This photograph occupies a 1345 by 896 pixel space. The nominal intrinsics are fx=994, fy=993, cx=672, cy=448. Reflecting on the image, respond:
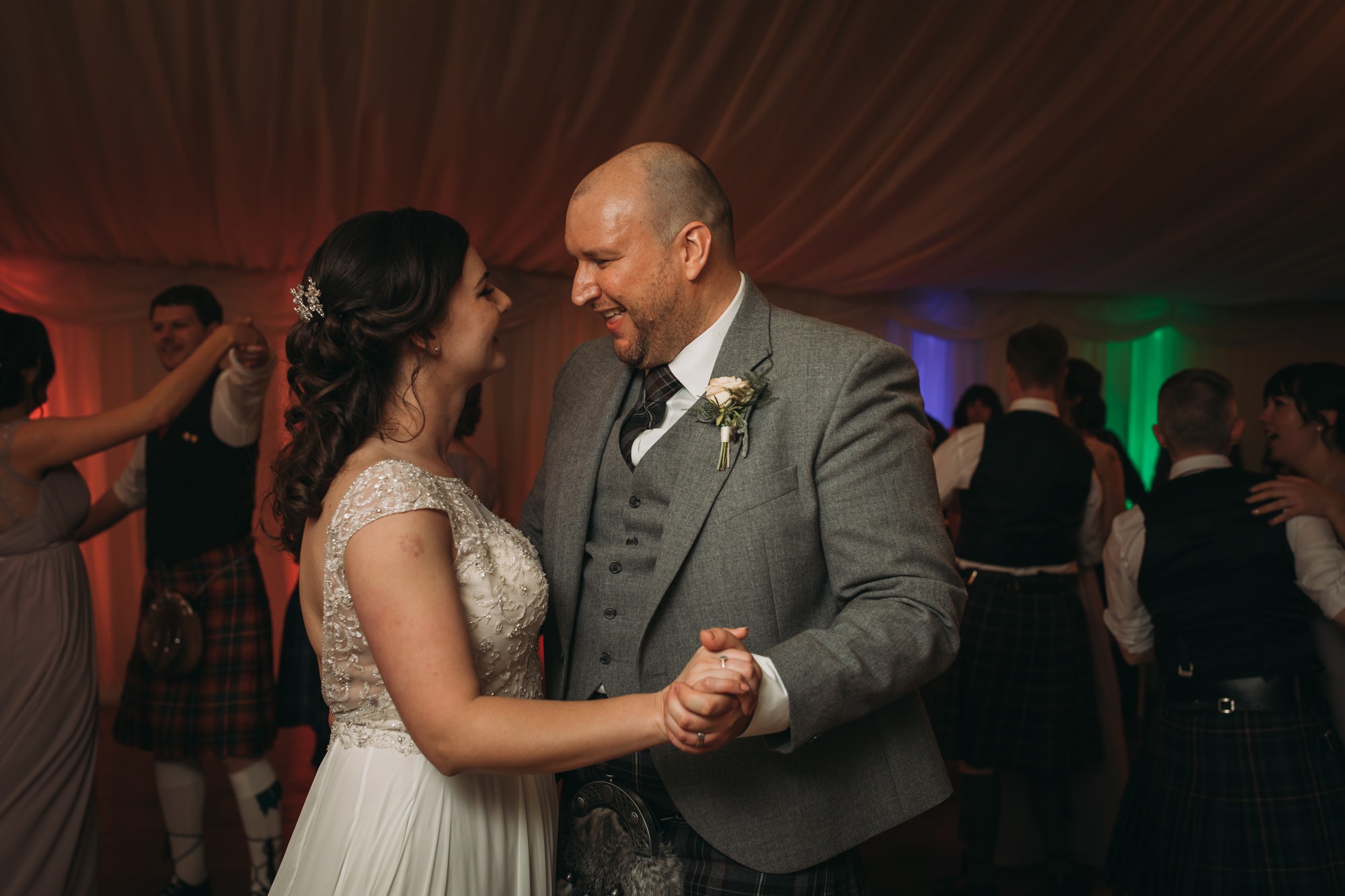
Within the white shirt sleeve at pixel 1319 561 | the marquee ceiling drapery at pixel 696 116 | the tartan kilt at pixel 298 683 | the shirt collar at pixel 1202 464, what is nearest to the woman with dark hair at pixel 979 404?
the marquee ceiling drapery at pixel 696 116

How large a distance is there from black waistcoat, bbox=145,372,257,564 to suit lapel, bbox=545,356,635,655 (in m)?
1.88

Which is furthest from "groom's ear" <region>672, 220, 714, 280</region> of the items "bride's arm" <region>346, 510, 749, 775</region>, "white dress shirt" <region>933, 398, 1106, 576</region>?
"white dress shirt" <region>933, 398, 1106, 576</region>

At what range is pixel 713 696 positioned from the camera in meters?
1.22

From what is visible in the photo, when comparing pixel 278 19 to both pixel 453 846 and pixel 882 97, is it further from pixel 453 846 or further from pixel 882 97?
pixel 453 846

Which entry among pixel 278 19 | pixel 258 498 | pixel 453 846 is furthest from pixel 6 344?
pixel 453 846

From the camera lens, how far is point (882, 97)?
4.28 meters

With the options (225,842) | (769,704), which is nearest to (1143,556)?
(769,704)

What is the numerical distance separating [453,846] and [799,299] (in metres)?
6.88

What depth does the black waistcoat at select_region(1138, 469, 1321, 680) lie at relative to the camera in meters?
2.61

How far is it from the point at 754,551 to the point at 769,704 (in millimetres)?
257

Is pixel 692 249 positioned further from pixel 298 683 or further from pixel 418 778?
pixel 298 683

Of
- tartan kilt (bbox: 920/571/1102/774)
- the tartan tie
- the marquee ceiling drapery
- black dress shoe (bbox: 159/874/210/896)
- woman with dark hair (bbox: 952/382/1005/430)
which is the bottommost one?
black dress shoe (bbox: 159/874/210/896)

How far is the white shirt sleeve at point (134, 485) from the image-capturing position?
3482 millimetres

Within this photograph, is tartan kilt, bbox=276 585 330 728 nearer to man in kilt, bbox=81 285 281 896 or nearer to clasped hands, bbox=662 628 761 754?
man in kilt, bbox=81 285 281 896
